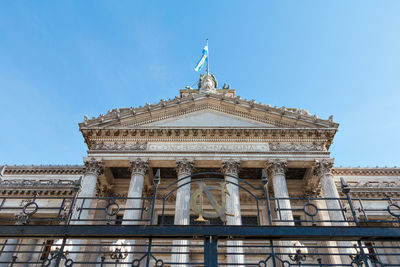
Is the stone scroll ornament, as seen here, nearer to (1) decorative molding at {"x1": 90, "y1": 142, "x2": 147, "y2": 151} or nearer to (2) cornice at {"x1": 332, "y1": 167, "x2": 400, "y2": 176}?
(1) decorative molding at {"x1": 90, "y1": 142, "x2": 147, "y2": 151}

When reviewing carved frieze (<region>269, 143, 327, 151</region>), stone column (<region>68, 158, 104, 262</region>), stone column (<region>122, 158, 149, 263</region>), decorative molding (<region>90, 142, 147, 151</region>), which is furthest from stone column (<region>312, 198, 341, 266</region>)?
stone column (<region>68, 158, 104, 262</region>)

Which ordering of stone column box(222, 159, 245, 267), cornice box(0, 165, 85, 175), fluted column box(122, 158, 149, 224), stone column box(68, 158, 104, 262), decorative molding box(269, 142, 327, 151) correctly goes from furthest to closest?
cornice box(0, 165, 85, 175) → decorative molding box(269, 142, 327, 151) → stone column box(68, 158, 104, 262) → fluted column box(122, 158, 149, 224) → stone column box(222, 159, 245, 267)

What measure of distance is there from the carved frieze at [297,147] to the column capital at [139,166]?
307 inches

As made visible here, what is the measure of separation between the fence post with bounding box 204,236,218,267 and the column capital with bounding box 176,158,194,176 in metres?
12.7

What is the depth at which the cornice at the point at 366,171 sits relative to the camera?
83.0 ft

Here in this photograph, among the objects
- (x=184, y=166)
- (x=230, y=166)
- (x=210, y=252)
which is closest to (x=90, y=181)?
(x=184, y=166)

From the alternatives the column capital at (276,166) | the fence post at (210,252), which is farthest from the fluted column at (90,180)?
the fence post at (210,252)

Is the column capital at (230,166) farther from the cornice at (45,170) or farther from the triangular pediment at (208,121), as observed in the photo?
the cornice at (45,170)

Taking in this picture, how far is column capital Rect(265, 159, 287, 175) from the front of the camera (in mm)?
18172

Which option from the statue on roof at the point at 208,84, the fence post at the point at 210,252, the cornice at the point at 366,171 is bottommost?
the fence post at the point at 210,252

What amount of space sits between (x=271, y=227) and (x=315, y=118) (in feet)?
51.7

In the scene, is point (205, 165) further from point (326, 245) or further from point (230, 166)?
point (326, 245)

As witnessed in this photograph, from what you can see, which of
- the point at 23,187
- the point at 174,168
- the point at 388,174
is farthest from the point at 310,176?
the point at 23,187

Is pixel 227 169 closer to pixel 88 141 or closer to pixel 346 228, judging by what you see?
pixel 88 141
